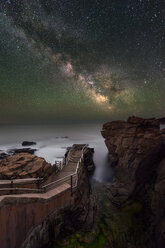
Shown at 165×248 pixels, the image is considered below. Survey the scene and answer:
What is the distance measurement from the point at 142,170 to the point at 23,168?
14.7 m

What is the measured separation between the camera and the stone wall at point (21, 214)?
5676 mm

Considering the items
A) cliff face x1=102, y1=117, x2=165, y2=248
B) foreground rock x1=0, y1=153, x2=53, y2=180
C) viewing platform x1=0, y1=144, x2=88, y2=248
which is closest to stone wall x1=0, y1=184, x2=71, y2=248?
viewing platform x1=0, y1=144, x2=88, y2=248

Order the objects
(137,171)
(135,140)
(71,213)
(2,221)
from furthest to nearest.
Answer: (135,140) → (137,171) → (71,213) → (2,221)

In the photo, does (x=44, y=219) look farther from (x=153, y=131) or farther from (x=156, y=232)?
(x=153, y=131)

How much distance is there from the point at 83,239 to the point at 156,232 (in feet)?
24.7

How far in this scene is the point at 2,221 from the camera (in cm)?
557

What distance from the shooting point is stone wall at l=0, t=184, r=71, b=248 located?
5.68m

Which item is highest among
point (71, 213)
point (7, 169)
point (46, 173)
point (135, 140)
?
point (135, 140)

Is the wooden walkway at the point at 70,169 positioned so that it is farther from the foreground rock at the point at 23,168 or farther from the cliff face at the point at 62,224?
the cliff face at the point at 62,224

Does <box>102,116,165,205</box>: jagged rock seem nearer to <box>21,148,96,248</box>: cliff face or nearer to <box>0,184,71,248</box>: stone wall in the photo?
<box>21,148,96,248</box>: cliff face

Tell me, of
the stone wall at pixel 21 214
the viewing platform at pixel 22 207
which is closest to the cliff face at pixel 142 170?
the viewing platform at pixel 22 207

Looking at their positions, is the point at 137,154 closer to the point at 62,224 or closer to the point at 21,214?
the point at 62,224

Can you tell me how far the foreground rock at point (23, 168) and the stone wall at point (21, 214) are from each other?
8.74ft

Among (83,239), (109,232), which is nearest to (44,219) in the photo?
(83,239)
